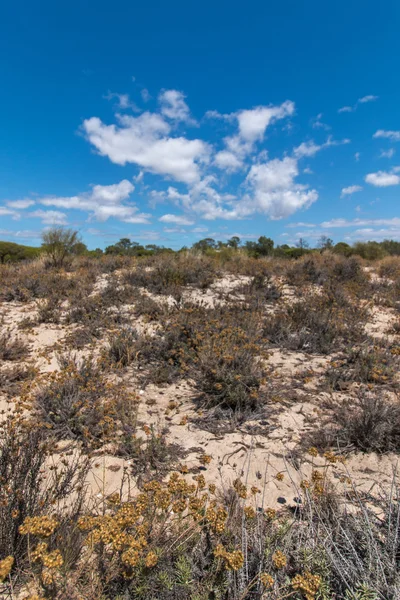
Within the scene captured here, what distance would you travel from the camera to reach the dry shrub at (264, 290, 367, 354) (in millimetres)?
5270

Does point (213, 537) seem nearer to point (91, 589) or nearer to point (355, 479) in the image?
point (91, 589)

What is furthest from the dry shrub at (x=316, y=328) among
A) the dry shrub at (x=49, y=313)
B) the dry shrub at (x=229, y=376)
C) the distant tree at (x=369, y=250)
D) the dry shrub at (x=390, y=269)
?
the distant tree at (x=369, y=250)

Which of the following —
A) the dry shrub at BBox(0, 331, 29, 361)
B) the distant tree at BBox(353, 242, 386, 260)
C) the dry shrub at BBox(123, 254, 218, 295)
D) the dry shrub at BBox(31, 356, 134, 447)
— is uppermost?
the distant tree at BBox(353, 242, 386, 260)

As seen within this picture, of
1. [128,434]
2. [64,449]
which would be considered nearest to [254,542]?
[128,434]

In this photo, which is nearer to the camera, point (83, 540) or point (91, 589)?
point (91, 589)

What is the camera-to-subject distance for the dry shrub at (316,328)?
17.3ft

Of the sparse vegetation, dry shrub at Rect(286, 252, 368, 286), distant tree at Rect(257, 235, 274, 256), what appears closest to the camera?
the sparse vegetation

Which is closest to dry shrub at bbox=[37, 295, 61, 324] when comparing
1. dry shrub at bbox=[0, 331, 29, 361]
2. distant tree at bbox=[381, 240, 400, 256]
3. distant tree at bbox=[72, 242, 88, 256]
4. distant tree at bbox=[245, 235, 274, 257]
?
dry shrub at bbox=[0, 331, 29, 361]

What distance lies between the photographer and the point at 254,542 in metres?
1.64

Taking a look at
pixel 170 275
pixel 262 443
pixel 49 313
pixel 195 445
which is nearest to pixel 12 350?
pixel 49 313

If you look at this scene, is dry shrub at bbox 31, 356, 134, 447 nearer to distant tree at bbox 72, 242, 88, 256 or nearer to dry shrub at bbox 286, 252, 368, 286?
dry shrub at bbox 286, 252, 368, 286

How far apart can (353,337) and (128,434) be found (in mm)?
4341

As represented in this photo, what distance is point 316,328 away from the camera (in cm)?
565

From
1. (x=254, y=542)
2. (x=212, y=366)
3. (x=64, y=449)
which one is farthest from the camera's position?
(x=212, y=366)
